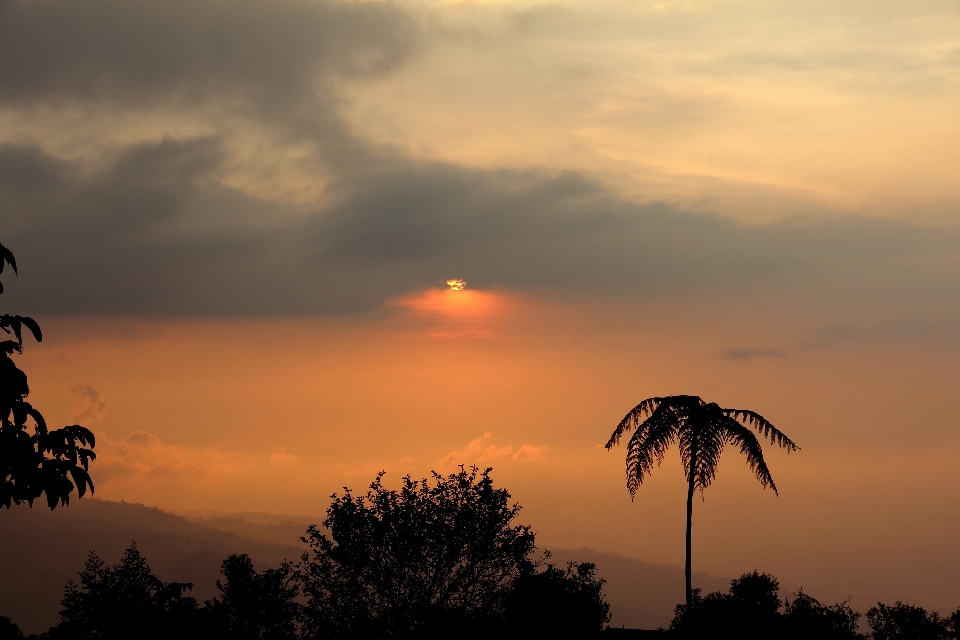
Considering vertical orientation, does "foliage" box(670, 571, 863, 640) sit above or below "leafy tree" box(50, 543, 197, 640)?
above

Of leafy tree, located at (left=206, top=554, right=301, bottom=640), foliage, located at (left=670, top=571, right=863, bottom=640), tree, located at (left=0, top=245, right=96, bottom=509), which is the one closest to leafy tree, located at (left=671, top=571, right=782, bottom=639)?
foliage, located at (left=670, top=571, right=863, bottom=640)

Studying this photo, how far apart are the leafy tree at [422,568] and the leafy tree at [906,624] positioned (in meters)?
22.9

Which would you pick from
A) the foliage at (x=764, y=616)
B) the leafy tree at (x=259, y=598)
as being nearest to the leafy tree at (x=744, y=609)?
the foliage at (x=764, y=616)

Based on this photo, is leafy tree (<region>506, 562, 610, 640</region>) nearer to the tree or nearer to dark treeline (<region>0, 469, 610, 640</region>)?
dark treeline (<region>0, 469, 610, 640</region>)

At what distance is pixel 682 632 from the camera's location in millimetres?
41344

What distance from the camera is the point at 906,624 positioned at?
61250 millimetres

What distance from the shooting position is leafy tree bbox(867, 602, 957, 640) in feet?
196

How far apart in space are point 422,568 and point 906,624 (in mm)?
33033

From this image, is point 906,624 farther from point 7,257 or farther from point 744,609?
point 7,257

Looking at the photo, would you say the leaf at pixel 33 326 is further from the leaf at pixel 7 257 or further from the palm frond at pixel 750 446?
the palm frond at pixel 750 446

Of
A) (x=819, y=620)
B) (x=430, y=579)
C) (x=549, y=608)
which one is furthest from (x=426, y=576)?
(x=819, y=620)

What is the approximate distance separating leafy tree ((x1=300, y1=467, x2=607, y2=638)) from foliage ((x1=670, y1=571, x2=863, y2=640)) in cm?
840

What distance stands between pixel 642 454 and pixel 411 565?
15425mm

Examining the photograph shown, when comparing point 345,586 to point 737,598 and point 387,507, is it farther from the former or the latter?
point 737,598
